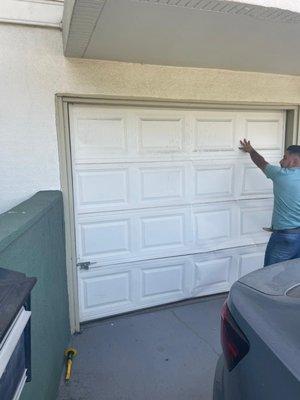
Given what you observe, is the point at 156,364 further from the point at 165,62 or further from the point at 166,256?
the point at 165,62

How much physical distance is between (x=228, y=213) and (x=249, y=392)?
260cm

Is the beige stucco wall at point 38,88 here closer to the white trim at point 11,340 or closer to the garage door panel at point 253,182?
the garage door panel at point 253,182

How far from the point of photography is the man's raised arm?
3375 mm

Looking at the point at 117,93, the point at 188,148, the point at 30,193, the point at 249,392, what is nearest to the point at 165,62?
the point at 117,93

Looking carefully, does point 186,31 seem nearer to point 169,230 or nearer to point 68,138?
point 68,138

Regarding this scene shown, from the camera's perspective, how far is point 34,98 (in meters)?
2.68

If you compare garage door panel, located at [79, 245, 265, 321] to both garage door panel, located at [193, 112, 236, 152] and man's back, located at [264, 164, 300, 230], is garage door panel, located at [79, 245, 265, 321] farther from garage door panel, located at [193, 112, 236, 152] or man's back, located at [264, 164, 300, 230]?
garage door panel, located at [193, 112, 236, 152]

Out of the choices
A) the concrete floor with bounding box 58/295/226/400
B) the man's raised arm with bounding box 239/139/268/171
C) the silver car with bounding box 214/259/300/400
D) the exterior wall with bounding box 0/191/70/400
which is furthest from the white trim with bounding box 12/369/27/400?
the man's raised arm with bounding box 239/139/268/171

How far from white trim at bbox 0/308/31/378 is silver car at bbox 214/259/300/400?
89cm

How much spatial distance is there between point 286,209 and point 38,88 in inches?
104

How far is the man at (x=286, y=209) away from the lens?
307 cm

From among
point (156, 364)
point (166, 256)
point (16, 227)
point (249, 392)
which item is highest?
point (16, 227)

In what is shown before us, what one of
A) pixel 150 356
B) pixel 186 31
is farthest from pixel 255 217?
pixel 186 31

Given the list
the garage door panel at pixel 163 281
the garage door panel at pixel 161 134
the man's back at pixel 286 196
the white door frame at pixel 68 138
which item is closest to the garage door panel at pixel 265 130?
the white door frame at pixel 68 138
